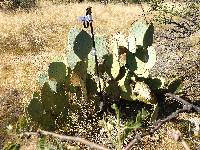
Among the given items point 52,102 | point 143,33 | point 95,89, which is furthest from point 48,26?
point 52,102

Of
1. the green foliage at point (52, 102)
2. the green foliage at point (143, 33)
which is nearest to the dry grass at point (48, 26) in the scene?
the green foliage at point (143, 33)

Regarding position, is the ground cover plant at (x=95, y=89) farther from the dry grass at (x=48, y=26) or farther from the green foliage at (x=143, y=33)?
the dry grass at (x=48, y=26)

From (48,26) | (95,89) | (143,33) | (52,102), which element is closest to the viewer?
(52,102)

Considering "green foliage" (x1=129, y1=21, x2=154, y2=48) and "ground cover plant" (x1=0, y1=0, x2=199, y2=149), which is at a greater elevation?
"green foliage" (x1=129, y1=21, x2=154, y2=48)

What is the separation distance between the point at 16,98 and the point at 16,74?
1.38m

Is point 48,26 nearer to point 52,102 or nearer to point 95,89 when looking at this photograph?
point 95,89

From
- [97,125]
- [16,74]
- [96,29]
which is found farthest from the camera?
[96,29]

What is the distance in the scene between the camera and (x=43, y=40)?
11.5 metres

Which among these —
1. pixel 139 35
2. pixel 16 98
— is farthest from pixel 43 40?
pixel 139 35

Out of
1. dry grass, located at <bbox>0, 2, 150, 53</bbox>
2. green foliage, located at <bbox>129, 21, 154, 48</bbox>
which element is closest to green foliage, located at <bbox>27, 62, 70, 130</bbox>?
green foliage, located at <bbox>129, 21, 154, 48</bbox>

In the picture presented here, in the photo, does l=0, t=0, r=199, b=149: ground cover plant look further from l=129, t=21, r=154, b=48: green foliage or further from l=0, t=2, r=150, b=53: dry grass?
l=0, t=2, r=150, b=53: dry grass

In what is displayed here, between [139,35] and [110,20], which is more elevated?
[139,35]

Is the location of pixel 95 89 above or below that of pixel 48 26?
above

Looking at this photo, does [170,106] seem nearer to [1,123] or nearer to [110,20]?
[1,123]
